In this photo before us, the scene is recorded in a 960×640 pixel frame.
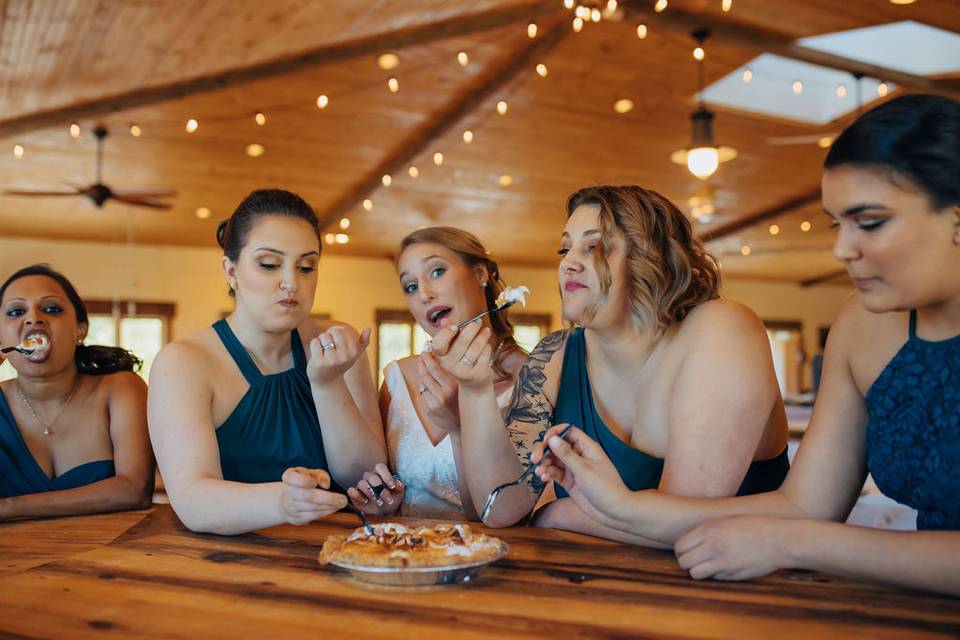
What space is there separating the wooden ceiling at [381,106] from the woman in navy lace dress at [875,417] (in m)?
4.21

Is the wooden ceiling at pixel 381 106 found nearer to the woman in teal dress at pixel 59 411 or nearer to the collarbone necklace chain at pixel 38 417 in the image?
the woman in teal dress at pixel 59 411

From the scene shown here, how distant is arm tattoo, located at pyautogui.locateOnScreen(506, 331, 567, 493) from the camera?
202cm

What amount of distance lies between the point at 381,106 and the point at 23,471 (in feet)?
18.2

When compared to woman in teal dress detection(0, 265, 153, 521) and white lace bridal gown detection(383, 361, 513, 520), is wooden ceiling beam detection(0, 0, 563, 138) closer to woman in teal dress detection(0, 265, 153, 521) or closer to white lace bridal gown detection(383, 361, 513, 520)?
woman in teal dress detection(0, 265, 153, 521)

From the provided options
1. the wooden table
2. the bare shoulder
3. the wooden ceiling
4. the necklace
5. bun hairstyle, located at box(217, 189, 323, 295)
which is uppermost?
the wooden ceiling

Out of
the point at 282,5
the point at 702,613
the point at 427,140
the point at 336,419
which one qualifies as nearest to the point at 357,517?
the point at 336,419

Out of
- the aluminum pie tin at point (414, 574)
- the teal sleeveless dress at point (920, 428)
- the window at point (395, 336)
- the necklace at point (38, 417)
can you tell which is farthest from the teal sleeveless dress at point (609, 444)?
the window at point (395, 336)

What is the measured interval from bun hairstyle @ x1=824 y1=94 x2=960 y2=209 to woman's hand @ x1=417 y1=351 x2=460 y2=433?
1.10 meters

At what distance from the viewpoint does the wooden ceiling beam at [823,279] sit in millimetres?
15344

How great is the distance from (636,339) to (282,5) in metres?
3.95

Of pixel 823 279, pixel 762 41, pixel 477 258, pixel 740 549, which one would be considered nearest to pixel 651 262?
pixel 740 549

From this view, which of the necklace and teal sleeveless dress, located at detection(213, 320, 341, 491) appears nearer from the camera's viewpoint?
teal sleeveless dress, located at detection(213, 320, 341, 491)

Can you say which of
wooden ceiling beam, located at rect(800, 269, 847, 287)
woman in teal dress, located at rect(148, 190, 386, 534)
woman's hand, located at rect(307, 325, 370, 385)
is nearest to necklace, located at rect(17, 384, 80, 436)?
woman in teal dress, located at rect(148, 190, 386, 534)

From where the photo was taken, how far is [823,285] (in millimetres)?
16031
